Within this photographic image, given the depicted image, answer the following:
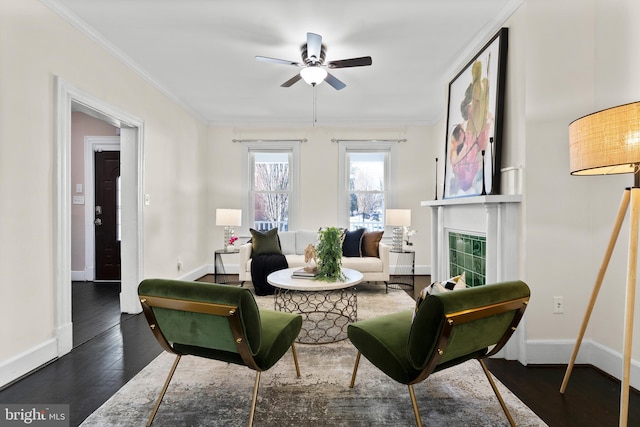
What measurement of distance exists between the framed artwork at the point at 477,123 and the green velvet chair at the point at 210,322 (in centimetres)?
212

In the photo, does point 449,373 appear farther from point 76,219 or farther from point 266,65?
point 76,219

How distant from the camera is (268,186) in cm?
578

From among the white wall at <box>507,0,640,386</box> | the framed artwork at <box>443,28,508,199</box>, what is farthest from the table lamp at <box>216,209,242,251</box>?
the white wall at <box>507,0,640,386</box>

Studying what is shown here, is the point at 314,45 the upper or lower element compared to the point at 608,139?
upper

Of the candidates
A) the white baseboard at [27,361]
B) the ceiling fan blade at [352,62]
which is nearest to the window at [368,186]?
the ceiling fan blade at [352,62]

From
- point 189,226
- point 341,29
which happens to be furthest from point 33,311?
point 341,29

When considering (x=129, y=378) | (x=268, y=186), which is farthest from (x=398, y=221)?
(x=129, y=378)

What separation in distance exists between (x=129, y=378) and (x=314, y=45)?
2.88 meters

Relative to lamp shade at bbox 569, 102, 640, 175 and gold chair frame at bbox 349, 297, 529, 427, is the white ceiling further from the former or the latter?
gold chair frame at bbox 349, 297, 529, 427

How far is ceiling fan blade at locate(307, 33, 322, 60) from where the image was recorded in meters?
2.71

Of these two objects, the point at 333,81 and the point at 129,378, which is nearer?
the point at 129,378

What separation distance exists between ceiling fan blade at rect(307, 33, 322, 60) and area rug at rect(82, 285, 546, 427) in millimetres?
2549

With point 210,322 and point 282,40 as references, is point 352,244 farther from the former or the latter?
point 210,322

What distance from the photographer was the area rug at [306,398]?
173 centimetres
